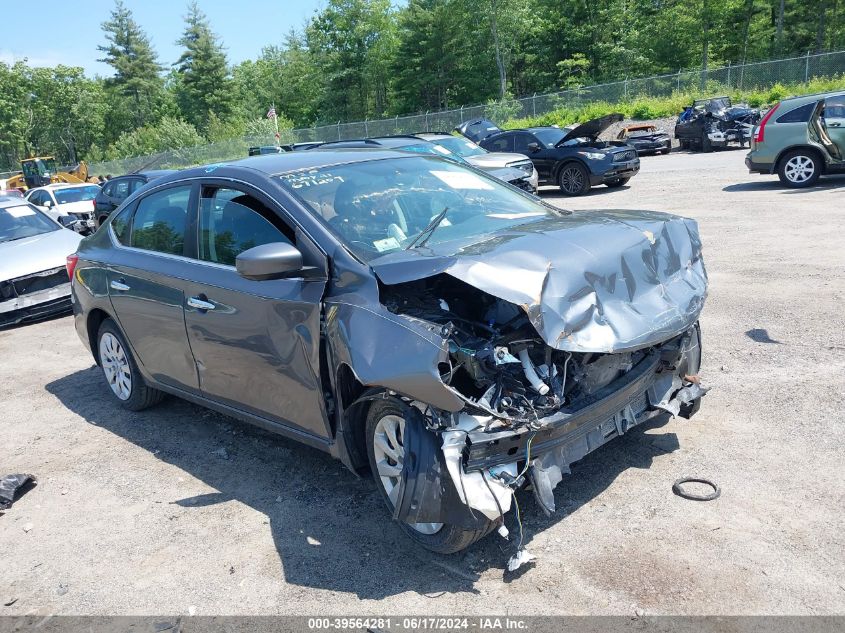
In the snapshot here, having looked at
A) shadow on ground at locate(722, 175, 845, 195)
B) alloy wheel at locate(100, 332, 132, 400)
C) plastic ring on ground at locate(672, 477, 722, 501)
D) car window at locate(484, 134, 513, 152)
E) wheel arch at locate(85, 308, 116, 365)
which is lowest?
plastic ring on ground at locate(672, 477, 722, 501)

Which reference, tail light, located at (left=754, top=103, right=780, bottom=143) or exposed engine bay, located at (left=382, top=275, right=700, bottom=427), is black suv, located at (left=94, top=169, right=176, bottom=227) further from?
exposed engine bay, located at (left=382, top=275, right=700, bottom=427)

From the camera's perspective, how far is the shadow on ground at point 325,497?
3.36 metres

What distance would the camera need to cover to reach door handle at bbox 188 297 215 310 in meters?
4.36

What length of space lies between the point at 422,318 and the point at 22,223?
9.50 metres

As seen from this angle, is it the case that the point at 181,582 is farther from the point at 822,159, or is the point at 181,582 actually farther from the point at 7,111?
the point at 7,111

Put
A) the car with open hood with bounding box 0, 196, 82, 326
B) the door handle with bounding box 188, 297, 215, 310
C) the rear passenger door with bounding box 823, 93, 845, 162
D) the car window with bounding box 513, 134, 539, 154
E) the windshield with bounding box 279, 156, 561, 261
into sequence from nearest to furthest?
1. the windshield with bounding box 279, 156, 561, 261
2. the door handle with bounding box 188, 297, 215, 310
3. the car with open hood with bounding box 0, 196, 82, 326
4. the rear passenger door with bounding box 823, 93, 845, 162
5. the car window with bounding box 513, 134, 539, 154

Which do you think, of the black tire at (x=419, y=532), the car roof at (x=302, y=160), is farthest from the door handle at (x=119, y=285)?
the black tire at (x=419, y=532)

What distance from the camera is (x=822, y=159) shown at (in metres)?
12.8

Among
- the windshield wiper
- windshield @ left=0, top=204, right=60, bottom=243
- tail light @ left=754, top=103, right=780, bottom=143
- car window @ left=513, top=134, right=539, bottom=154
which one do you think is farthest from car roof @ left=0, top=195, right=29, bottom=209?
tail light @ left=754, top=103, right=780, bottom=143

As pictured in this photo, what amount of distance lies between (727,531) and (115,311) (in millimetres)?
4514

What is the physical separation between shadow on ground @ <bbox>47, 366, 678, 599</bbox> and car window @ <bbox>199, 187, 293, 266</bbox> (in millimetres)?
1372

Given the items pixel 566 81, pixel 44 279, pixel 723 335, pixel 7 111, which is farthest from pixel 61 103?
pixel 723 335

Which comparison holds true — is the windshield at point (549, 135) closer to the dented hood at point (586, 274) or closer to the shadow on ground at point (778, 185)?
the shadow on ground at point (778, 185)

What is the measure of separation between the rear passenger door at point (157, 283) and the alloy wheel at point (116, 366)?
1.19ft
